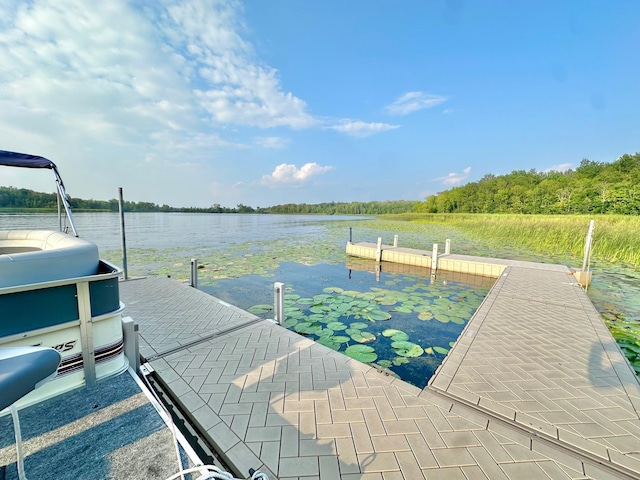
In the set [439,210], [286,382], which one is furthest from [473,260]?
[439,210]

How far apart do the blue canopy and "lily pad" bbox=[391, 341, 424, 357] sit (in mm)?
5491

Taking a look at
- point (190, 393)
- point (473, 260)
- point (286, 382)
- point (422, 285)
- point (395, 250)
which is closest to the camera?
point (190, 393)

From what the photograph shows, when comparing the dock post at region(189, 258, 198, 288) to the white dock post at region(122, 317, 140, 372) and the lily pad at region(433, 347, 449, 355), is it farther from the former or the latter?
the lily pad at region(433, 347, 449, 355)

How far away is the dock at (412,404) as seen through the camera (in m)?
1.58

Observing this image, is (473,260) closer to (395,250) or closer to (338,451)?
(395,250)

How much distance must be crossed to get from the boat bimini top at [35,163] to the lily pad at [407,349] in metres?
4.52

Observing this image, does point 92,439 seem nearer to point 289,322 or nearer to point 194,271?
point 289,322

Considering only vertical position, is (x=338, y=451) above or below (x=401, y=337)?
above

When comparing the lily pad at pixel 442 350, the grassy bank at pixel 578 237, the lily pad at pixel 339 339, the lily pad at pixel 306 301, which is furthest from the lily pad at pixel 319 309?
the grassy bank at pixel 578 237

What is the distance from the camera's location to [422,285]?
704 centimetres

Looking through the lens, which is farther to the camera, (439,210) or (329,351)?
(439,210)

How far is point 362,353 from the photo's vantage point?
11.3ft

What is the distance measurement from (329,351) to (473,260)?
731 cm

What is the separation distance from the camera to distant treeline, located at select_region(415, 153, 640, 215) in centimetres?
2189
